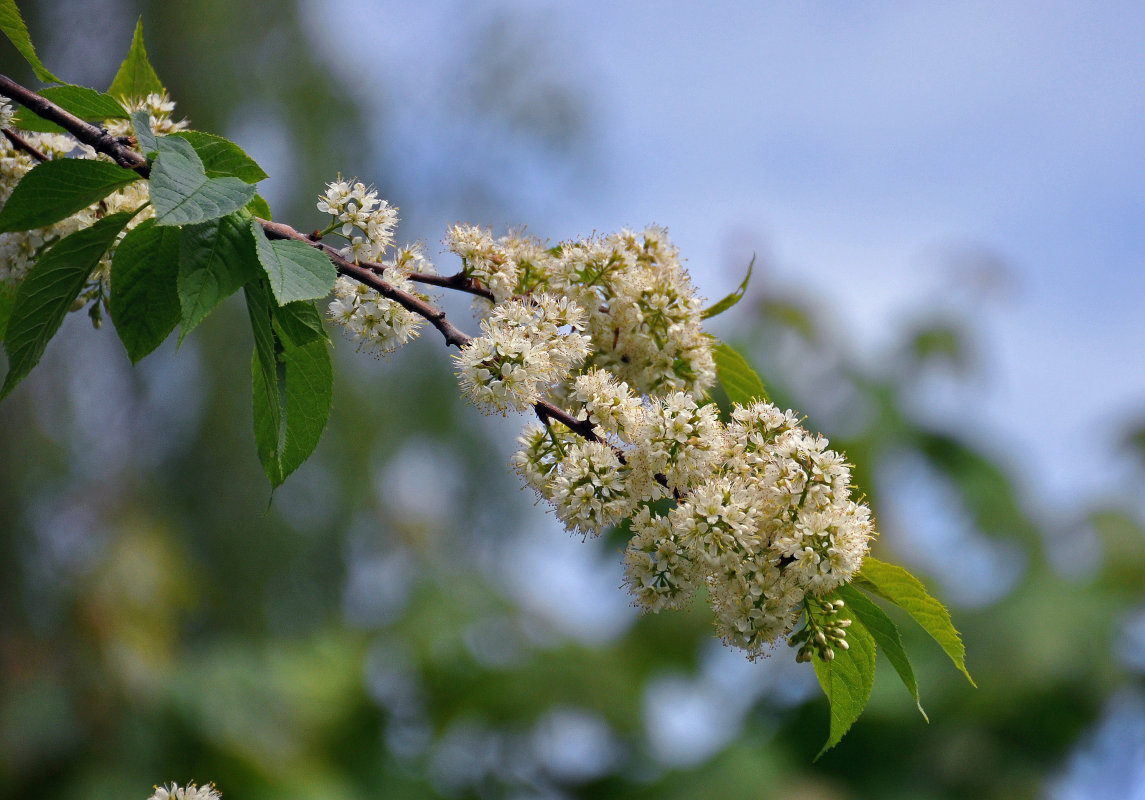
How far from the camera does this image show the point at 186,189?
124 cm

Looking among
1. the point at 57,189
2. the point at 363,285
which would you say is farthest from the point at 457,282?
the point at 57,189

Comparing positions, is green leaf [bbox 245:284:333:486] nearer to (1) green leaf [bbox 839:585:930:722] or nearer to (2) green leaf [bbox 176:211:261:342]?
(2) green leaf [bbox 176:211:261:342]

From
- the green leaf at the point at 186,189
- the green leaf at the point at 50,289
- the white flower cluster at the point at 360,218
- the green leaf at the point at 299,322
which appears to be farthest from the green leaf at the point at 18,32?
the green leaf at the point at 299,322

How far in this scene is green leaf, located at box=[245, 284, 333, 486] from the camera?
4.62ft

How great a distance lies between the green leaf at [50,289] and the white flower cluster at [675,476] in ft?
1.30

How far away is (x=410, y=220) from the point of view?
10.2 m

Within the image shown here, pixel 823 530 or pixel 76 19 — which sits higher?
pixel 76 19

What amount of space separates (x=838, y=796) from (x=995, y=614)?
269 cm

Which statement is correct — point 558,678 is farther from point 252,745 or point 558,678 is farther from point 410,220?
point 410,220

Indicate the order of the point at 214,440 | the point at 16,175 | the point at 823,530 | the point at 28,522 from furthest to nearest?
the point at 214,440
the point at 28,522
the point at 16,175
the point at 823,530

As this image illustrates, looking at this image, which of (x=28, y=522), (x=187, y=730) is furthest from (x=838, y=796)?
(x=28, y=522)

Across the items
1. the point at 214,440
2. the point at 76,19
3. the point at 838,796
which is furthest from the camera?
the point at 838,796

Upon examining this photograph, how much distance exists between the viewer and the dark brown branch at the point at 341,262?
1.38 meters

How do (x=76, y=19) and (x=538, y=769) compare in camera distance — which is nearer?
(x=76, y=19)
